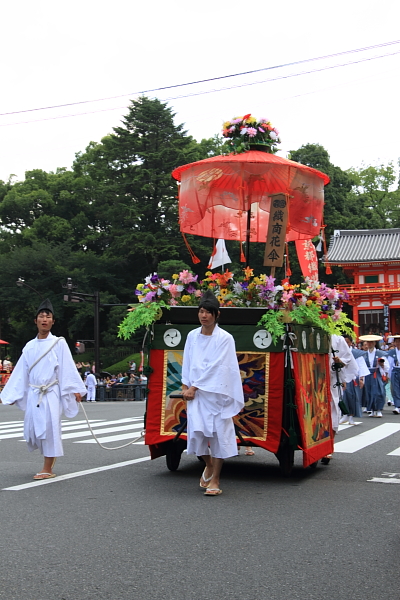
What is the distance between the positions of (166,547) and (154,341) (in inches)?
136

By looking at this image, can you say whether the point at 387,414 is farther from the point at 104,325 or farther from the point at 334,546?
the point at 104,325

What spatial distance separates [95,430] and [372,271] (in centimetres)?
3580

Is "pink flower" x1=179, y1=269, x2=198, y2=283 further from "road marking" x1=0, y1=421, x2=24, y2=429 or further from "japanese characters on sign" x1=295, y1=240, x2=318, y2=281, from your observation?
"road marking" x1=0, y1=421, x2=24, y2=429

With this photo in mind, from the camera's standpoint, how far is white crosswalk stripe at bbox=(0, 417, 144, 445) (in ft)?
39.5

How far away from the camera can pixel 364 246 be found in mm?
46188

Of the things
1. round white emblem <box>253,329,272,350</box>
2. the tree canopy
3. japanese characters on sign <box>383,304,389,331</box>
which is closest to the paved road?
round white emblem <box>253,329,272,350</box>

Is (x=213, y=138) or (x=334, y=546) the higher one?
(x=213, y=138)

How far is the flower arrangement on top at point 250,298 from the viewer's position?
7.30m

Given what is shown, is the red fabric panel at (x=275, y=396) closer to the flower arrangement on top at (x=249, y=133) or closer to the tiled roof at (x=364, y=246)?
the flower arrangement on top at (x=249, y=133)

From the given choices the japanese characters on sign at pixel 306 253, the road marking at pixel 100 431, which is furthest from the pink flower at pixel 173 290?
the road marking at pixel 100 431

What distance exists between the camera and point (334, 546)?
4.61 m

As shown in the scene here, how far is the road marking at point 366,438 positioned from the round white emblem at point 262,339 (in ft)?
10.8

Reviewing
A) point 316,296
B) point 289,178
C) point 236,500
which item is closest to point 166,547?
point 236,500

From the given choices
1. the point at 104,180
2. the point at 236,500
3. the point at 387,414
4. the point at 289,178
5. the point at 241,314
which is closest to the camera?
the point at 236,500
